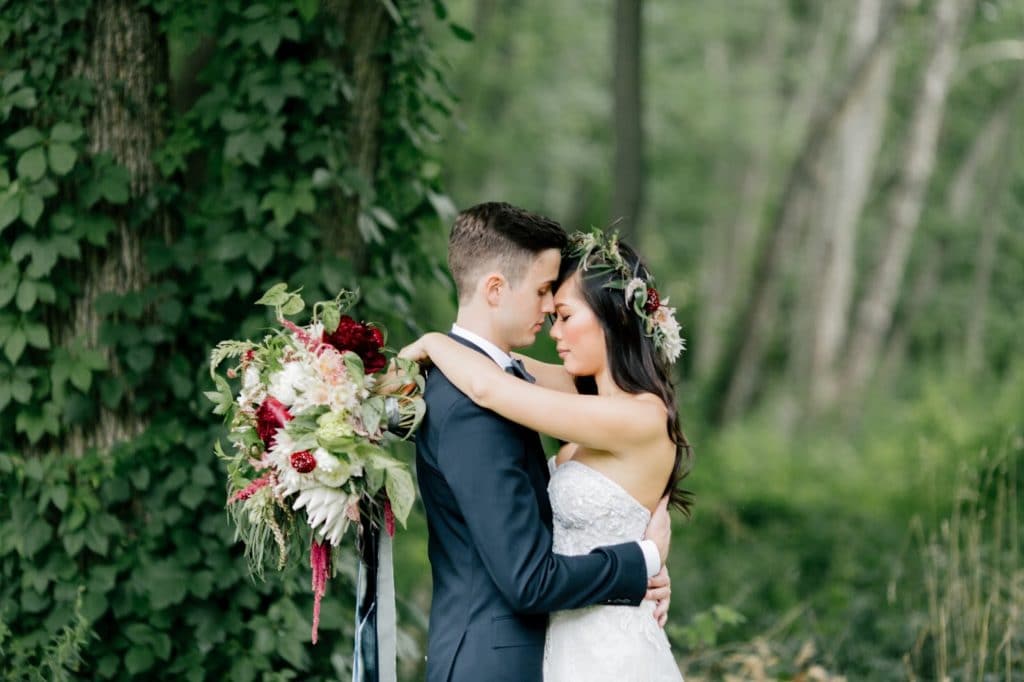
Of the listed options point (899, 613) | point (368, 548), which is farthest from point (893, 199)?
point (368, 548)

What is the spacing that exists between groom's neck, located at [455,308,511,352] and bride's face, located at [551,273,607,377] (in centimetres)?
21

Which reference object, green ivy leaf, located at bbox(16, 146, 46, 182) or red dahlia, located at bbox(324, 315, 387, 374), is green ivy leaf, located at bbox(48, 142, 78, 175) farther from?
red dahlia, located at bbox(324, 315, 387, 374)

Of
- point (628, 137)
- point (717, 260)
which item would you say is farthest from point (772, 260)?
point (717, 260)

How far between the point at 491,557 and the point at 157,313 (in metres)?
2.21

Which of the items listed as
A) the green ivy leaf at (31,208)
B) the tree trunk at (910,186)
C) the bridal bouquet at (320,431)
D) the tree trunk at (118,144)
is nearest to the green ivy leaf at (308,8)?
the tree trunk at (118,144)

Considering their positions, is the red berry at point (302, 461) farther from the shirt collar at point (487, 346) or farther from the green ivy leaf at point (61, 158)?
the green ivy leaf at point (61, 158)

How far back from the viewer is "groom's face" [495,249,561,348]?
309 cm

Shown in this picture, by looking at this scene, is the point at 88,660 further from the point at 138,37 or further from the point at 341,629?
the point at 138,37

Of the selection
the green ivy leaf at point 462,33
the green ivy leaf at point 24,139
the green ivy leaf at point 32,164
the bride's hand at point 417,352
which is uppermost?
the green ivy leaf at point 462,33

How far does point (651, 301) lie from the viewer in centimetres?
319

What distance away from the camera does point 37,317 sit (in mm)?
4281

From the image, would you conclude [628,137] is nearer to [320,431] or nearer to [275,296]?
[275,296]

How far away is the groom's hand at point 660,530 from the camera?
10.4 feet

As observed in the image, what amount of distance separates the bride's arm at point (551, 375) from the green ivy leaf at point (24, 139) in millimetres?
2031
